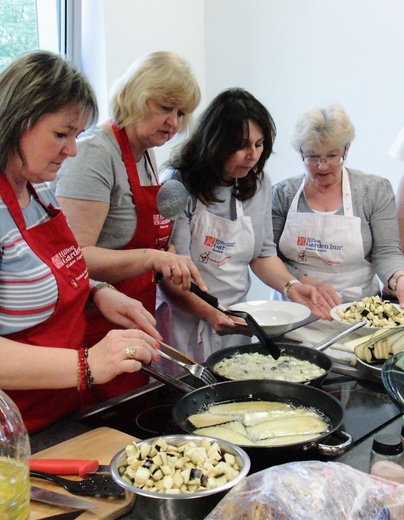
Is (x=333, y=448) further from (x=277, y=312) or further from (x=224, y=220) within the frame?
(x=224, y=220)

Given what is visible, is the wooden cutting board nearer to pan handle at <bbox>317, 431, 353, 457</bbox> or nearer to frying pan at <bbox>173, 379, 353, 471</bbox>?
frying pan at <bbox>173, 379, 353, 471</bbox>

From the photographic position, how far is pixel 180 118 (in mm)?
1950

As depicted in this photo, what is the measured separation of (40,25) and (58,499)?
2944 millimetres

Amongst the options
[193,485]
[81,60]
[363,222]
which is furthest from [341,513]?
[81,60]

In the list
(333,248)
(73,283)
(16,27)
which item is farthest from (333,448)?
(16,27)

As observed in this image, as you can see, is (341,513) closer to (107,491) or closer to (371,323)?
(107,491)

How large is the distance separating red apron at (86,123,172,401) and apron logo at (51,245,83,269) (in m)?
0.40

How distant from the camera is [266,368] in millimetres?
1547

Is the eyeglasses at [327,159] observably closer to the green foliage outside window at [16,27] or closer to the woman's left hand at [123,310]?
the woman's left hand at [123,310]

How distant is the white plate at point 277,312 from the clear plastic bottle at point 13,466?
1.09 metres

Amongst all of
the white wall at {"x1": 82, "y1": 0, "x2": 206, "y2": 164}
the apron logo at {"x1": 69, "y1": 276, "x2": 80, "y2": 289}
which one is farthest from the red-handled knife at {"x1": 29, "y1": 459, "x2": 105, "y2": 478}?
the white wall at {"x1": 82, "y1": 0, "x2": 206, "y2": 164}

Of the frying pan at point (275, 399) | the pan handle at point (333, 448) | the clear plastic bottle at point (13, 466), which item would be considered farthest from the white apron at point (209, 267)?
the clear plastic bottle at point (13, 466)

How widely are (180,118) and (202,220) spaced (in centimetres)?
43

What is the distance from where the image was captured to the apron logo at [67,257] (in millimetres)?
1438
